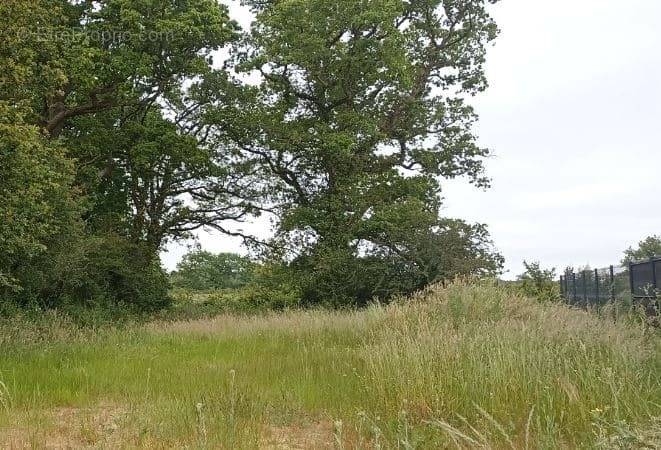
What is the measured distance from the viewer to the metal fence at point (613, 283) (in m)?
12.0

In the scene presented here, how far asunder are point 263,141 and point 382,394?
19.3 metres

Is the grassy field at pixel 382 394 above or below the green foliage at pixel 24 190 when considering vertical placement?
below

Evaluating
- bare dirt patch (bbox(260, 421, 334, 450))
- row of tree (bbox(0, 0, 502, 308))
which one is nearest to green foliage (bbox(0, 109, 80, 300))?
row of tree (bbox(0, 0, 502, 308))

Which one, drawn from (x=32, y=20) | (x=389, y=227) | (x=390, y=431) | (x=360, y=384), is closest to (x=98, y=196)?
(x=32, y=20)

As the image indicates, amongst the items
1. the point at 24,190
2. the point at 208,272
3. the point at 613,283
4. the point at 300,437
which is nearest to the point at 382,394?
the point at 300,437

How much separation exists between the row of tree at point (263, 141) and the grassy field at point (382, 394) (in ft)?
35.3

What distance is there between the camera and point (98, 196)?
74.9ft

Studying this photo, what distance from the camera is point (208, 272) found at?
52281mm

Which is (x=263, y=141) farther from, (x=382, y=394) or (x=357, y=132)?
(x=382, y=394)

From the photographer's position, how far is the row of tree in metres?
19.5

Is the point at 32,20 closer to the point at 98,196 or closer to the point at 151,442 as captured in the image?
the point at 98,196

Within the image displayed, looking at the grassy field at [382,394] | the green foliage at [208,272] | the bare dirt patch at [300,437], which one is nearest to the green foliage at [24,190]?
the grassy field at [382,394]

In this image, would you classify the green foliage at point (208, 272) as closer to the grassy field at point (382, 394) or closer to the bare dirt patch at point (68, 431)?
the grassy field at point (382, 394)

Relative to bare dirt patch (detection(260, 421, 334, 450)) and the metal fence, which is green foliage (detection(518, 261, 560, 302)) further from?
bare dirt patch (detection(260, 421, 334, 450))
